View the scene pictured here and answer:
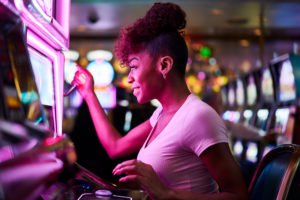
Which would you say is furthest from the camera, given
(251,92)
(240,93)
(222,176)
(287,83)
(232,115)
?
(232,115)

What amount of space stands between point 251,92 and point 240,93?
37.4 inches

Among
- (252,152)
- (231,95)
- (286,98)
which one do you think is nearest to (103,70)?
(231,95)

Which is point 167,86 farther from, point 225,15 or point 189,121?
point 225,15

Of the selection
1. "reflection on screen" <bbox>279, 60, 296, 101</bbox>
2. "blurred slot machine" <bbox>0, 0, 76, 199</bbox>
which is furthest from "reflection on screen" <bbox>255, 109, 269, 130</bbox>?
"blurred slot machine" <bbox>0, 0, 76, 199</bbox>

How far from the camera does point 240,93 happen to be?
27.6ft

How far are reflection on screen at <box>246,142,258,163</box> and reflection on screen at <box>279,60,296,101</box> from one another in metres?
0.78

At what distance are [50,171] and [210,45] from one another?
10777 millimetres

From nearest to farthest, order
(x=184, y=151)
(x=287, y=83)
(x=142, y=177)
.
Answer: (x=142, y=177)
(x=184, y=151)
(x=287, y=83)

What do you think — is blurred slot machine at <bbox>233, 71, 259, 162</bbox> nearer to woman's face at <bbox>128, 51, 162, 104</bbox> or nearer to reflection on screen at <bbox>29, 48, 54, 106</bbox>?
woman's face at <bbox>128, 51, 162, 104</bbox>

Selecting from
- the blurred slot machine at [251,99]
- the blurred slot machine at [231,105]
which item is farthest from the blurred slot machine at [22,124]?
the blurred slot machine at [231,105]

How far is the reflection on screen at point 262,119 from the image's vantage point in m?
6.19

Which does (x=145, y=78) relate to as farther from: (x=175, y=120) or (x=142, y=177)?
(x=142, y=177)

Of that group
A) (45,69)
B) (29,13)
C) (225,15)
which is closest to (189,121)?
(45,69)

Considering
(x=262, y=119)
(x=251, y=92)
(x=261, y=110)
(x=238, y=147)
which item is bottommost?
(x=238, y=147)
